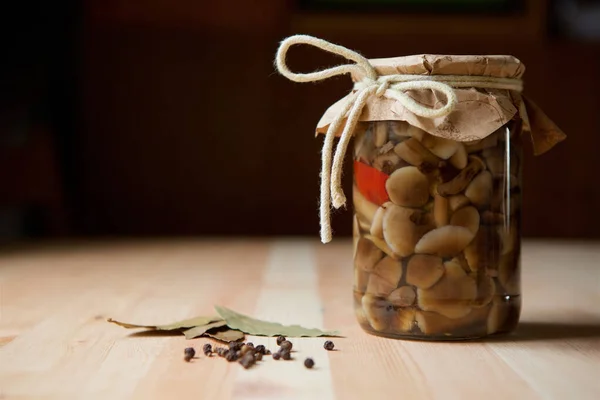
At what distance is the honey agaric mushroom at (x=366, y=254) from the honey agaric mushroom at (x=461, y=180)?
3.5 inches

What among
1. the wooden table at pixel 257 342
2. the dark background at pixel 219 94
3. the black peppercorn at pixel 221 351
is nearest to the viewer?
the wooden table at pixel 257 342

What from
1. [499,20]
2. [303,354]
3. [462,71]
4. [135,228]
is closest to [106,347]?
[303,354]

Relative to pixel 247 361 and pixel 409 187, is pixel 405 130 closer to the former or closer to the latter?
pixel 409 187

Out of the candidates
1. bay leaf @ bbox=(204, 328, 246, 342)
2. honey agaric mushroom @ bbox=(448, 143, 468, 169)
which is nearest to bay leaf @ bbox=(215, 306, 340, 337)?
bay leaf @ bbox=(204, 328, 246, 342)

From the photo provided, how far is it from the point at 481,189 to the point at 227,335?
298 millimetres

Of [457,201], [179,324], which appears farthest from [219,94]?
[457,201]

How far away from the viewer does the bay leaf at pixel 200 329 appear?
0.85 meters

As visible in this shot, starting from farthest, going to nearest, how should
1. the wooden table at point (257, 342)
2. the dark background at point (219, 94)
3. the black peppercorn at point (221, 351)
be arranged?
the dark background at point (219, 94) → the black peppercorn at point (221, 351) → the wooden table at point (257, 342)

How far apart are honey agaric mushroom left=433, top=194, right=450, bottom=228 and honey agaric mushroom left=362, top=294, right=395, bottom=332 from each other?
10 cm

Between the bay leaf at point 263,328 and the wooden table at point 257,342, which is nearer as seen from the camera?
the wooden table at point 257,342

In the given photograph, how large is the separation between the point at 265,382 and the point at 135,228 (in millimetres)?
1848

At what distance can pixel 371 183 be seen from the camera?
0.82 m

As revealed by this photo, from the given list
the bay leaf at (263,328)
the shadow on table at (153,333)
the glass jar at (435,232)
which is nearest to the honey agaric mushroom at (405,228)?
the glass jar at (435,232)

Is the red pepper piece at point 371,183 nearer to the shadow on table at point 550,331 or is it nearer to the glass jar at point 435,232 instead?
the glass jar at point 435,232
